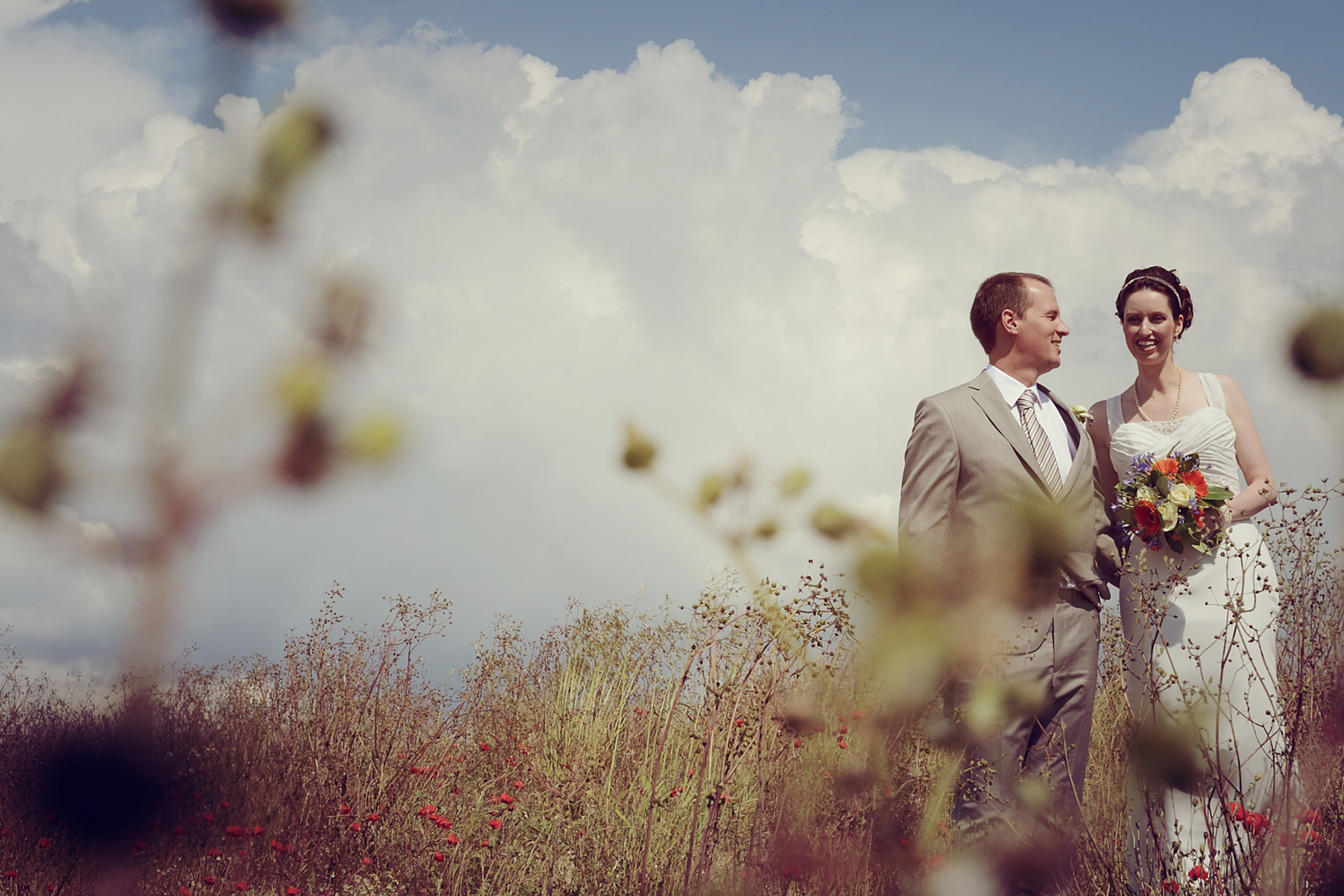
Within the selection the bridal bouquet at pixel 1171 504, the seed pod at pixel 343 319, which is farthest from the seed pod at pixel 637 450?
the bridal bouquet at pixel 1171 504

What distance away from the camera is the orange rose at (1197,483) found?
3225 millimetres

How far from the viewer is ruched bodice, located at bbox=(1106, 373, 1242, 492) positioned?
343 cm

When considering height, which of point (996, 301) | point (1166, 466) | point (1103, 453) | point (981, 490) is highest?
point (996, 301)

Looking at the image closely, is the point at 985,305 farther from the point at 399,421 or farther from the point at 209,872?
the point at 209,872

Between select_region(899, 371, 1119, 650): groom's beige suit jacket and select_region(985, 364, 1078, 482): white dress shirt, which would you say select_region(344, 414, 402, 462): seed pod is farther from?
select_region(985, 364, 1078, 482): white dress shirt

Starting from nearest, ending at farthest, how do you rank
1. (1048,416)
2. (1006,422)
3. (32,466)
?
1. (32,466)
2. (1006,422)
3. (1048,416)

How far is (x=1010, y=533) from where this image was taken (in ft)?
9.10

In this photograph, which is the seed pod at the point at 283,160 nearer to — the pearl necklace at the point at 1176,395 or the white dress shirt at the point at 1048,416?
the white dress shirt at the point at 1048,416

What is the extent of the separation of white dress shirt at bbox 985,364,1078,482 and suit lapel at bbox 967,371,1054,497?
47 millimetres

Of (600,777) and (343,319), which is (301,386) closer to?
(343,319)

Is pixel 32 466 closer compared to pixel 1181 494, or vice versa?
pixel 32 466

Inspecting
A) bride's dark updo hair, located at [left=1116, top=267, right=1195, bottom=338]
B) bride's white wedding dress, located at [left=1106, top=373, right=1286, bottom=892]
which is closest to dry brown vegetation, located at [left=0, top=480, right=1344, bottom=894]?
bride's white wedding dress, located at [left=1106, top=373, right=1286, bottom=892]

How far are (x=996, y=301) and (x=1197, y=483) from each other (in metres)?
0.97

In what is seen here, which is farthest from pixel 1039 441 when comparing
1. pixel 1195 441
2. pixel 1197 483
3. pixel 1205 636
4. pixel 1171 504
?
pixel 1205 636
